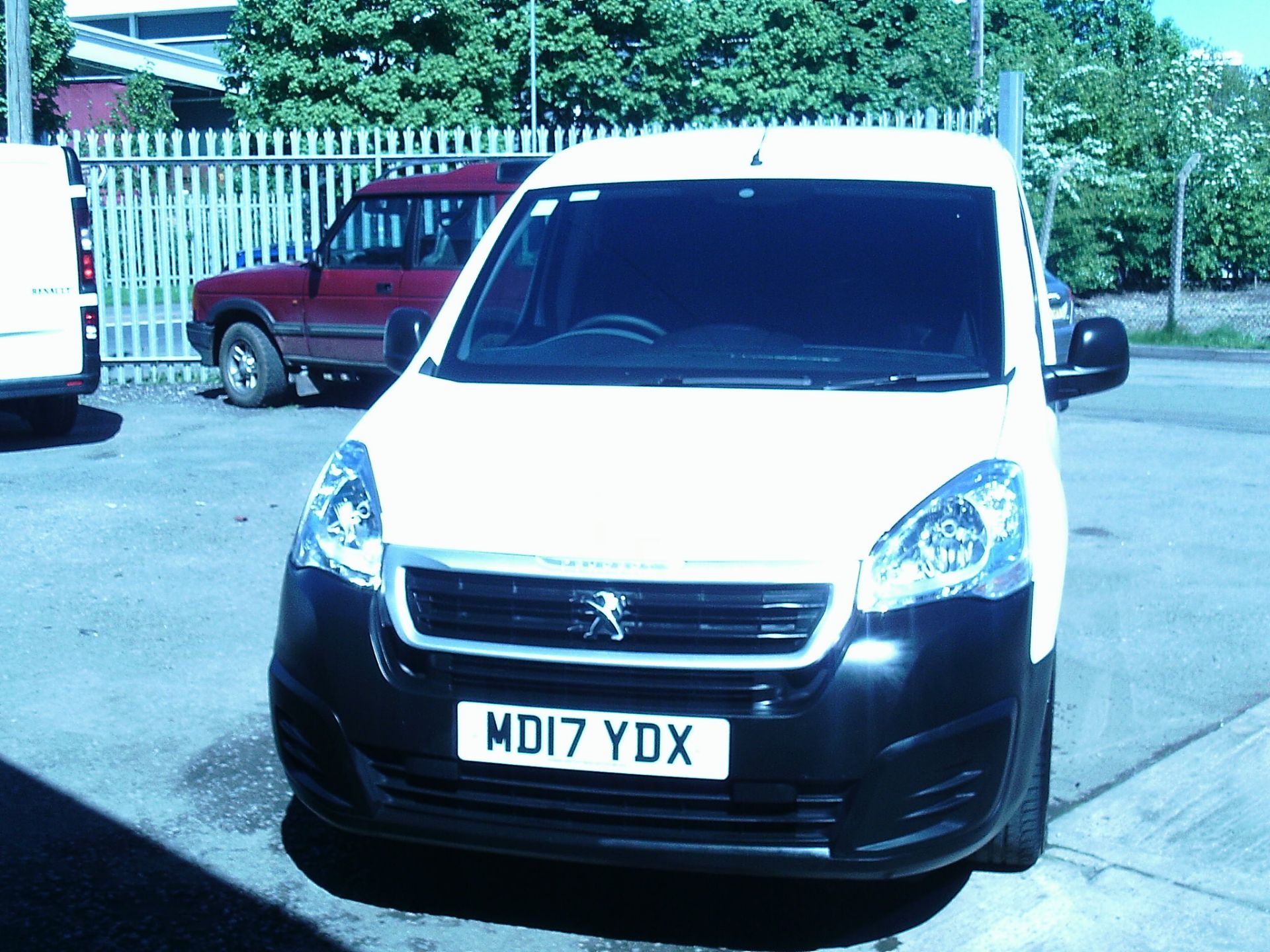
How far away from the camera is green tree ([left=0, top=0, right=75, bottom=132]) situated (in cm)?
3769

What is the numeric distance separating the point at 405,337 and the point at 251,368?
9.36m

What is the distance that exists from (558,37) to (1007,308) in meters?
34.6

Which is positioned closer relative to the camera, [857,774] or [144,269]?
[857,774]

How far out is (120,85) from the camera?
4769 centimetres

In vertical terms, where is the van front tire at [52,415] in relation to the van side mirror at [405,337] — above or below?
below

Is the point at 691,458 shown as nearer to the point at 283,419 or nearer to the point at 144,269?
the point at 283,419

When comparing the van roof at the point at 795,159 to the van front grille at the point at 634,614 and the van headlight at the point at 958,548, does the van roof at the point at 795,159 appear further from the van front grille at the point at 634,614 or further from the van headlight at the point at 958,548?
the van front grille at the point at 634,614

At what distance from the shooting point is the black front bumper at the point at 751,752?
10.4 ft

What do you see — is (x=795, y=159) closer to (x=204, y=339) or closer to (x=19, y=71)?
(x=204, y=339)

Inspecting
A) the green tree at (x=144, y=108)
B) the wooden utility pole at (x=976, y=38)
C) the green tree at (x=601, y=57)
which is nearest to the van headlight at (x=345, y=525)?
the wooden utility pole at (x=976, y=38)

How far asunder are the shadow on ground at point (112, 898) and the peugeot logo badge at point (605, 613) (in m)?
1.00

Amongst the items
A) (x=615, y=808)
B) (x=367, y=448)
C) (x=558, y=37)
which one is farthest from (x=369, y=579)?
(x=558, y=37)

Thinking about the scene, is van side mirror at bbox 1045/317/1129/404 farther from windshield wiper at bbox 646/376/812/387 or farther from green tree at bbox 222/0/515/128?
green tree at bbox 222/0/515/128

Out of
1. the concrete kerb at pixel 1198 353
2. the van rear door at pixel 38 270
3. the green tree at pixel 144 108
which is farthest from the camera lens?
the green tree at pixel 144 108
